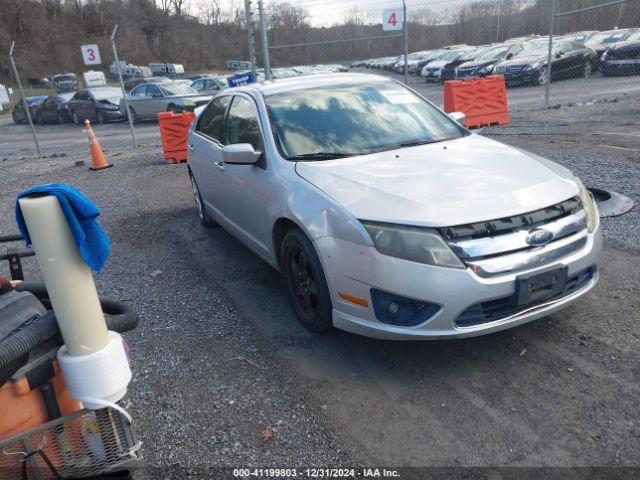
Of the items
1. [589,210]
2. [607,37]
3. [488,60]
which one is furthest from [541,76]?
[589,210]

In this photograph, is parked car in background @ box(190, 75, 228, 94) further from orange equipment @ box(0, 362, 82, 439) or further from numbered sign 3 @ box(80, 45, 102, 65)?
orange equipment @ box(0, 362, 82, 439)

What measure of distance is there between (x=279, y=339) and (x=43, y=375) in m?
2.12

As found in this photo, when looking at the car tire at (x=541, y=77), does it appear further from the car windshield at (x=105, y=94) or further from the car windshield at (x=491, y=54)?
the car windshield at (x=105, y=94)

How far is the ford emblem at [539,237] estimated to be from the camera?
2949mm

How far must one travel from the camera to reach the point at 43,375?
158cm

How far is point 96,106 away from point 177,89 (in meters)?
4.71

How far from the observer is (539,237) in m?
2.97

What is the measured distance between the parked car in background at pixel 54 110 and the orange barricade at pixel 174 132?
51.5 ft

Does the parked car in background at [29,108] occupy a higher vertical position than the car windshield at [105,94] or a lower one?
lower

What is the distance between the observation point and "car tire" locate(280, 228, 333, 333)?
10.9ft

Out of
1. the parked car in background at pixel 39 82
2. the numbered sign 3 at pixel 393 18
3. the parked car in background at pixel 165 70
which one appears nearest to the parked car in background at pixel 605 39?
the numbered sign 3 at pixel 393 18

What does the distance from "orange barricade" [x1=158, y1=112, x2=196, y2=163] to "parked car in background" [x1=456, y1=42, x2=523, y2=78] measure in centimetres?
1403

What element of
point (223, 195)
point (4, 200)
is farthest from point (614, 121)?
point (4, 200)

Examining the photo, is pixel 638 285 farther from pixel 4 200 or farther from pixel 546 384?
pixel 4 200
